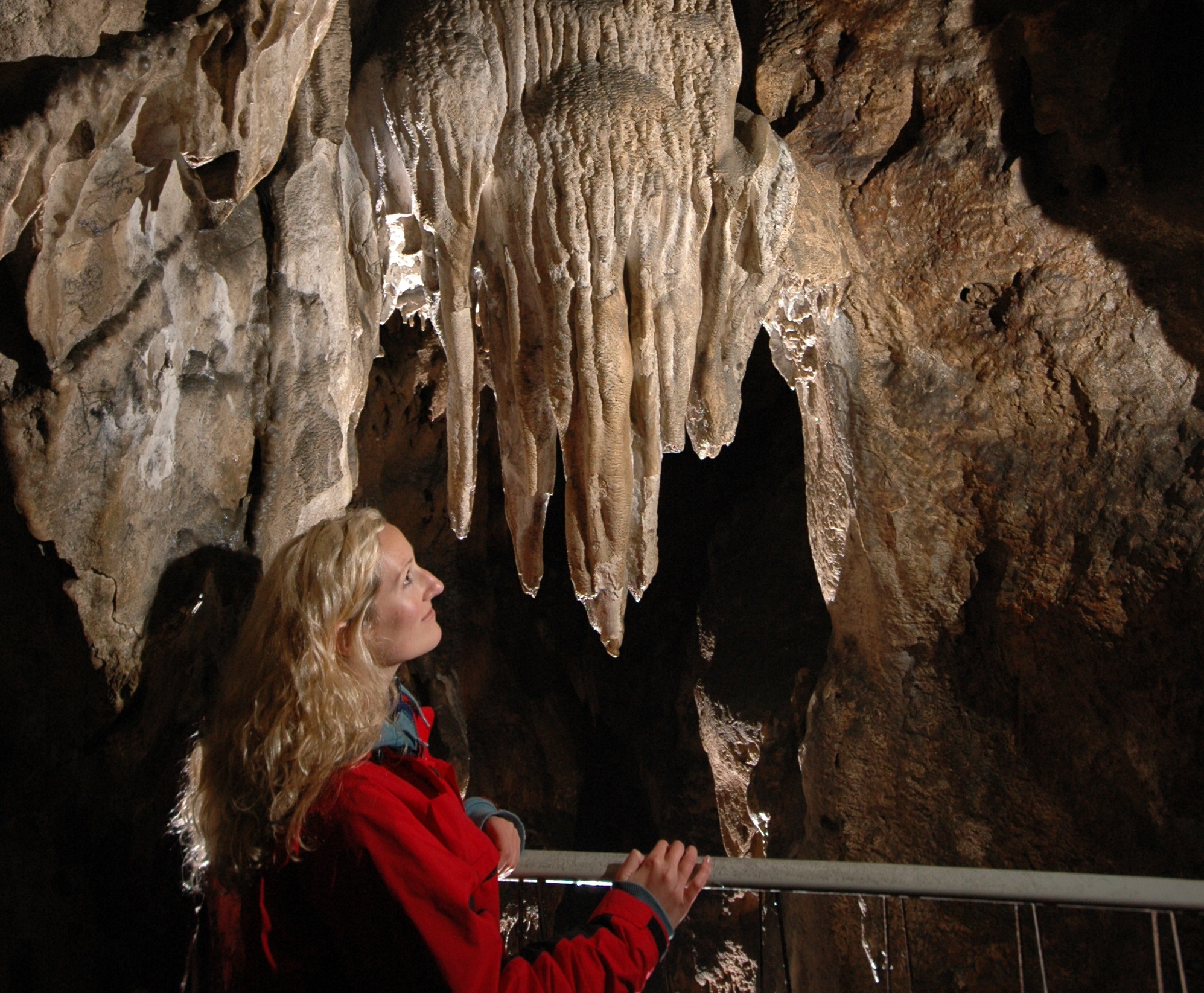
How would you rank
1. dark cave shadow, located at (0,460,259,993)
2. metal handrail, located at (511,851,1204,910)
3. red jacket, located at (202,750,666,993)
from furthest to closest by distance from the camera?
dark cave shadow, located at (0,460,259,993)
metal handrail, located at (511,851,1204,910)
red jacket, located at (202,750,666,993)

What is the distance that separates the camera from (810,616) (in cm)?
450

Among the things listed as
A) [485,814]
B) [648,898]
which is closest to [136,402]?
[485,814]

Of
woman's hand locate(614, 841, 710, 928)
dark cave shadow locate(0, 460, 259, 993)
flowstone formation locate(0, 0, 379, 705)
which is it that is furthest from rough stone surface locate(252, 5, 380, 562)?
woman's hand locate(614, 841, 710, 928)

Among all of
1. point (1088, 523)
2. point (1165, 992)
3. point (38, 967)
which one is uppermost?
point (1088, 523)

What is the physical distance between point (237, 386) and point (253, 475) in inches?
6.9

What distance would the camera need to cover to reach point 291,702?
1.28 metres

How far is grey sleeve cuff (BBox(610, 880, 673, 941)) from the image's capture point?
53.5 inches

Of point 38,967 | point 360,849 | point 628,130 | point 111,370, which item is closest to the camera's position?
point 360,849

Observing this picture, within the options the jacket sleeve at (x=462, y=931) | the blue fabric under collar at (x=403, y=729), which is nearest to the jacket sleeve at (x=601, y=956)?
the jacket sleeve at (x=462, y=931)

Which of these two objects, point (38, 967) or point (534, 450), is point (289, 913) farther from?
point (534, 450)

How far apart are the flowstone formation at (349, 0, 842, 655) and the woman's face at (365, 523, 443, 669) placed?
3.86 ft

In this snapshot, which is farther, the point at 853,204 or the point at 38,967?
the point at 853,204

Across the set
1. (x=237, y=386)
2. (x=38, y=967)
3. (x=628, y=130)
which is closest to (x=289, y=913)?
(x=38, y=967)

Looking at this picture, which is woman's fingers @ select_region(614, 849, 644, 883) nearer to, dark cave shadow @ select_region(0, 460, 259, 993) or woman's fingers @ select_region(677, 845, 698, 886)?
woman's fingers @ select_region(677, 845, 698, 886)
